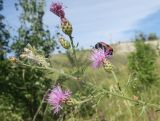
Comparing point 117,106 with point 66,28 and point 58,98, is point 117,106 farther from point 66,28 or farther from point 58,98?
point 58,98

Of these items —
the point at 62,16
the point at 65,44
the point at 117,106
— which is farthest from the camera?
the point at 117,106

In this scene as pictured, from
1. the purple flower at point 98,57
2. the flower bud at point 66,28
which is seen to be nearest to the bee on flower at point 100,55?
the purple flower at point 98,57

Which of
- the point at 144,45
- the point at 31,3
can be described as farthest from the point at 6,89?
the point at 144,45

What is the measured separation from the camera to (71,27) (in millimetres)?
3191

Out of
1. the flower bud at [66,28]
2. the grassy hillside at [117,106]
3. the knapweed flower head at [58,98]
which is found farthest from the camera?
the grassy hillside at [117,106]

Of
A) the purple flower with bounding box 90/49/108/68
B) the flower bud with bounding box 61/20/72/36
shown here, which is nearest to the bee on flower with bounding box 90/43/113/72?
the purple flower with bounding box 90/49/108/68

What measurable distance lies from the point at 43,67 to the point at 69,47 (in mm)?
225

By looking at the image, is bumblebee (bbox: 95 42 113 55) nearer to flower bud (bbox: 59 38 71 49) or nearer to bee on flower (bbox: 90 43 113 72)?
Answer: bee on flower (bbox: 90 43 113 72)

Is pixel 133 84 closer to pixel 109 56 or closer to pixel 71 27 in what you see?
pixel 109 56

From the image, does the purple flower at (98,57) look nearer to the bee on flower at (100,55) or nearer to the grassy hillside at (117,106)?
the bee on flower at (100,55)

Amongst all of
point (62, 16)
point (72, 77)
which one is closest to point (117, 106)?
point (62, 16)

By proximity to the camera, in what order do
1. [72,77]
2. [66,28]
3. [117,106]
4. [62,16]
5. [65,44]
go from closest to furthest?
[72,77] < [65,44] < [66,28] < [62,16] < [117,106]

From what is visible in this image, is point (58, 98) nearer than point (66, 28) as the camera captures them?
Yes

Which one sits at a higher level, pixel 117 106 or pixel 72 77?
pixel 72 77
